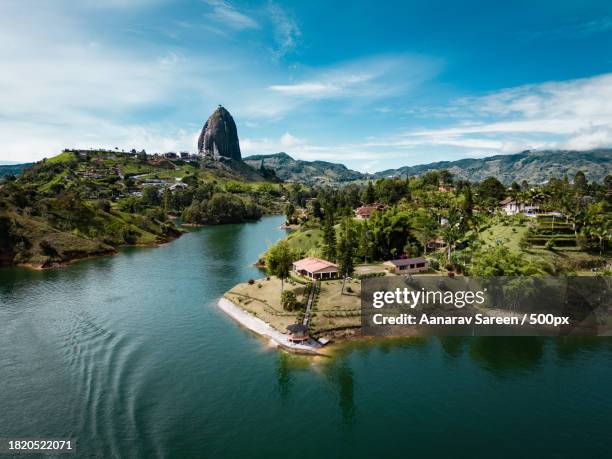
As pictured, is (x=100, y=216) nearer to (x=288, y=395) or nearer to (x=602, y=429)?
(x=288, y=395)

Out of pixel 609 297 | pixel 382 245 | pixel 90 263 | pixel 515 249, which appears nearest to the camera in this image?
pixel 609 297

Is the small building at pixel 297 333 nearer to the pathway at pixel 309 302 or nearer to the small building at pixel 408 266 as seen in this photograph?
the pathway at pixel 309 302

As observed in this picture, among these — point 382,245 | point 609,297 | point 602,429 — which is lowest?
point 602,429

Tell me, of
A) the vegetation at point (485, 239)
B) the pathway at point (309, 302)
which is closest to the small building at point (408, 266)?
the vegetation at point (485, 239)

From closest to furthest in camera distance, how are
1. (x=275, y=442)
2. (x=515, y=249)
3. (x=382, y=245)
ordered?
(x=275, y=442) → (x=515, y=249) → (x=382, y=245)

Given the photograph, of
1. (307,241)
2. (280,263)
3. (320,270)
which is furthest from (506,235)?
(280,263)

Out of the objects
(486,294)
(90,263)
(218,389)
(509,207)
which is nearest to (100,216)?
(90,263)

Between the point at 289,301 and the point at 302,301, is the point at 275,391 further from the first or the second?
the point at 302,301

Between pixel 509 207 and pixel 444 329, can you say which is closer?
pixel 444 329
